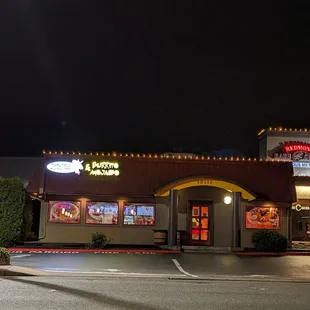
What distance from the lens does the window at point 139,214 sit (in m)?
23.5

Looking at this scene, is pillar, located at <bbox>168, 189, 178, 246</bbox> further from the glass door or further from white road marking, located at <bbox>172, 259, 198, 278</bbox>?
white road marking, located at <bbox>172, 259, 198, 278</bbox>

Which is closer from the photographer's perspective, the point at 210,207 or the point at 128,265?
the point at 128,265

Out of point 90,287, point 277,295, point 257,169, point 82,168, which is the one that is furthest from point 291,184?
point 90,287

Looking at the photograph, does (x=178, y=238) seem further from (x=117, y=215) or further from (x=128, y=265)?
(x=128, y=265)

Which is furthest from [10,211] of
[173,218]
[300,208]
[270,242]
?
[300,208]

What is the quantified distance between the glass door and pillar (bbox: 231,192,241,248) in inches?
65.3

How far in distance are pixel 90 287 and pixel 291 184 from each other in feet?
48.5

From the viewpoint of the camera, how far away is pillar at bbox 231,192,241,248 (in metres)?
21.9

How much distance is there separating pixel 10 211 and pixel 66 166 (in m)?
3.39

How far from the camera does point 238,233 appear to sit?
22031 millimetres

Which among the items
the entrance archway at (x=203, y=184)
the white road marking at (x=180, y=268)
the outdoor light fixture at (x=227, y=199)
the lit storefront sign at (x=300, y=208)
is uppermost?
the entrance archway at (x=203, y=184)

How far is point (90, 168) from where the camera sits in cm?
2322

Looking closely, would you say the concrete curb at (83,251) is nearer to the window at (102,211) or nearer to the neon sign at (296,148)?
the window at (102,211)

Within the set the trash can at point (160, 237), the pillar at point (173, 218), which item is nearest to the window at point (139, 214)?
the trash can at point (160, 237)
